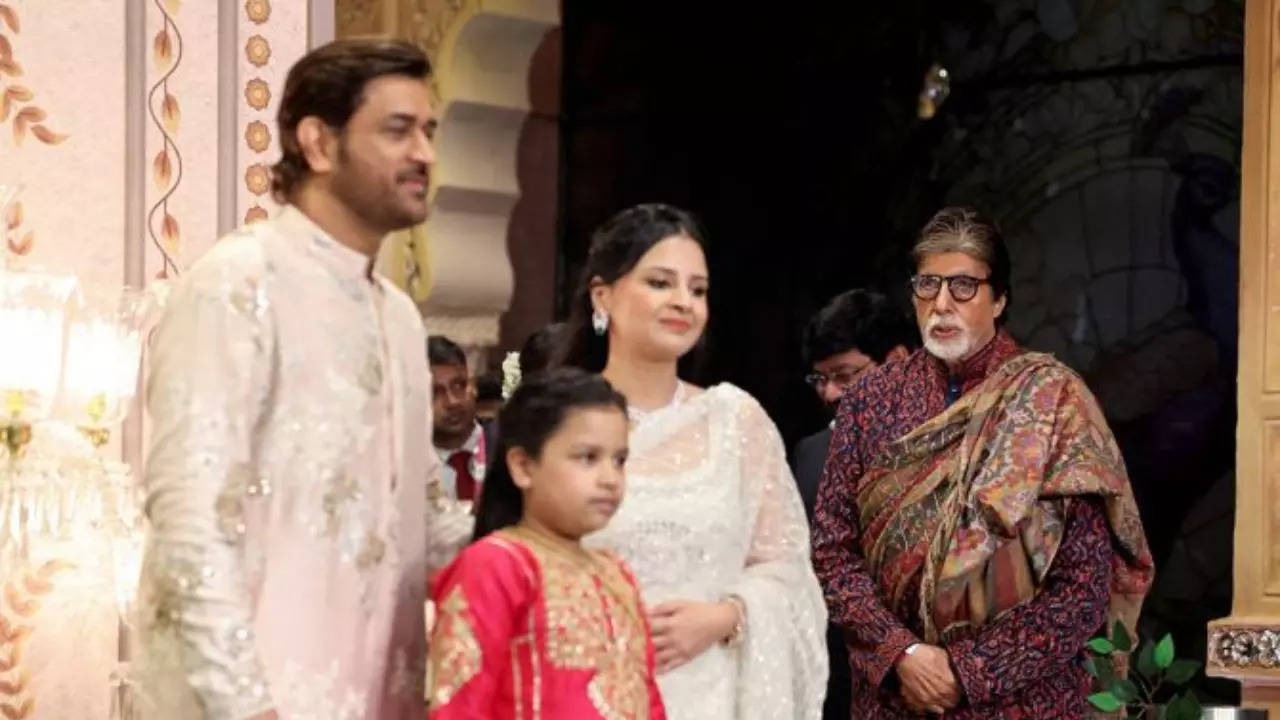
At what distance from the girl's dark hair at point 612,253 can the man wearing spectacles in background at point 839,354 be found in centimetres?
186

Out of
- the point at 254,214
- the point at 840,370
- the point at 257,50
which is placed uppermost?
the point at 257,50

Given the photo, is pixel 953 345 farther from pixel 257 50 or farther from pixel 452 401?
pixel 257 50

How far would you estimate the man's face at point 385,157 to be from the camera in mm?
2619

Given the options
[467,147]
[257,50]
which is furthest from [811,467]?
[467,147]

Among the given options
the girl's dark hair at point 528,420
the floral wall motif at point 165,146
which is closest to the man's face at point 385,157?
the girl's dark hair at point 528,420

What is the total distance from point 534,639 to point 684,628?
0.45m

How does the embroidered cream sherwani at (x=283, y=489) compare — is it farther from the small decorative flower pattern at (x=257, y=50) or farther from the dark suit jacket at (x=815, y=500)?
the dark suit jacket at (x=815, y=500)

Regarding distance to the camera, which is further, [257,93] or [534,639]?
[257,93]

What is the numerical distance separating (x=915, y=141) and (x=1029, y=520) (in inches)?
140

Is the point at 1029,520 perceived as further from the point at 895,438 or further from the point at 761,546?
the point at 761,546

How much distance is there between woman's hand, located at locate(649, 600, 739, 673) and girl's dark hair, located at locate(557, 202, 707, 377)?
399 millimetres

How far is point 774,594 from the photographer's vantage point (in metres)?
3.44

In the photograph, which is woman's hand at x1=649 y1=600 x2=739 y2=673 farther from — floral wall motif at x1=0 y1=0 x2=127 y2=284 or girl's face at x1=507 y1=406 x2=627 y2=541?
floral wall motif at x1=0 y1=0 x2=127 y2=284

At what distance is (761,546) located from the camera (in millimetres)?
3488
